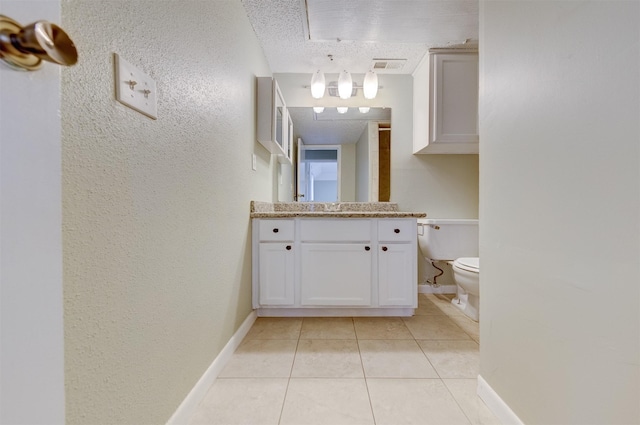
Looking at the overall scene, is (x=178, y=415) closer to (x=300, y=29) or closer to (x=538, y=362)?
(x=538, y=362)

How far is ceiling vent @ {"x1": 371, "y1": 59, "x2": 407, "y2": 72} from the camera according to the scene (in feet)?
7.84

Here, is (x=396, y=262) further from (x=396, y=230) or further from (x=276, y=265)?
Result: (x=276, y=265)

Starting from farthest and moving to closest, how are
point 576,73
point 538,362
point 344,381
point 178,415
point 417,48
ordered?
point 417,48 < point 344,381 < point 178,415 < point 538,362 < point 576,73

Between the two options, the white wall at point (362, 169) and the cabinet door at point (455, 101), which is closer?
the cabinet door at point (455, 101)

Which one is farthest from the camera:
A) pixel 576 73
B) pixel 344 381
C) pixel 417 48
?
pixel 417 48

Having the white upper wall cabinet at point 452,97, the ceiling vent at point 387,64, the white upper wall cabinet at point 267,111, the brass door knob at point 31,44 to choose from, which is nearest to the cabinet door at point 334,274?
the white upper wall cabinet at point 267,111

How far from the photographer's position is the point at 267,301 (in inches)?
78.5

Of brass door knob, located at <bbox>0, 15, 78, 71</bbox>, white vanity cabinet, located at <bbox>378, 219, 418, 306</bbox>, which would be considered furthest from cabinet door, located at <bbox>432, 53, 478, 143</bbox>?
brass door knob, located at <bbox>0, 15, 78, 71</bbox>

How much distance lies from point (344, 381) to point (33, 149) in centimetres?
135

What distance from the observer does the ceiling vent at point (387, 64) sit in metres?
2.39

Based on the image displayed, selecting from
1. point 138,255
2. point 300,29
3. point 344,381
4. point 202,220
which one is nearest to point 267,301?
point 344,381

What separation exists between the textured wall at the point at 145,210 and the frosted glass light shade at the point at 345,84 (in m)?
1.14

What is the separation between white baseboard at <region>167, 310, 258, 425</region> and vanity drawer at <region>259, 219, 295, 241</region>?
590 millimetres

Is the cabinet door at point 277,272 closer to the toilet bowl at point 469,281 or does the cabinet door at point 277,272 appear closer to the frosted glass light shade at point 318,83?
the toilet bowl at point 469,281
